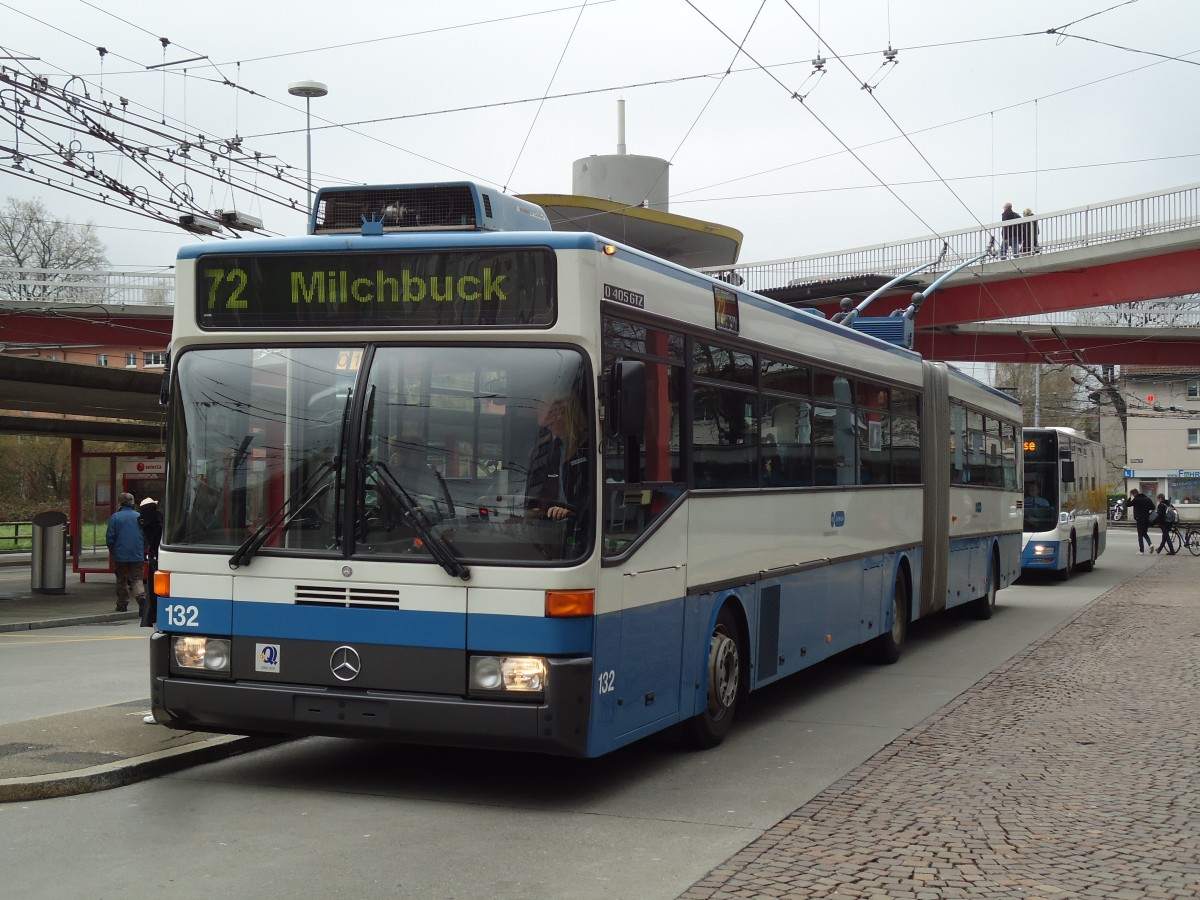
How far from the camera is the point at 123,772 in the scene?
7.66 m

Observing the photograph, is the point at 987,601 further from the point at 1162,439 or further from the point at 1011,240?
the point at 1162,439

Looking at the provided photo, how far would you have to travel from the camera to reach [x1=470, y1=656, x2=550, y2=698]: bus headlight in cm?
693

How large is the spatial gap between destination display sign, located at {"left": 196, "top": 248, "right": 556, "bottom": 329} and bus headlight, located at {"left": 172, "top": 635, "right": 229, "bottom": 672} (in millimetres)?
1720

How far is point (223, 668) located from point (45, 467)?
48579 millimetres

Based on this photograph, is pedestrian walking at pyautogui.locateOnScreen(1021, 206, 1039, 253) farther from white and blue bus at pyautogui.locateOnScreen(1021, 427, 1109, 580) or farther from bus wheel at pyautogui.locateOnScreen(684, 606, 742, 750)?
bus wheel at pyautogui.locateOnScreen(684, 606, 742, 750)

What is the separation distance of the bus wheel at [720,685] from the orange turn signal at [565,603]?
1927 millimetres

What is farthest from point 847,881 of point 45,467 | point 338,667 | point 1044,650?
point 45,467

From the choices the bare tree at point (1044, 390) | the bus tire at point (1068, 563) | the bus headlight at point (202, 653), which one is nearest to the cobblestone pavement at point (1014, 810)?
the bus headlight at point (202, 653)

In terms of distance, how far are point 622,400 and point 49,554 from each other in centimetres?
1997

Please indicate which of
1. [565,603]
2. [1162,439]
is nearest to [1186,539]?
[565,603]

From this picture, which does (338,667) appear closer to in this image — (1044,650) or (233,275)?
(233,275)

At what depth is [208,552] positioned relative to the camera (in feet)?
24.7

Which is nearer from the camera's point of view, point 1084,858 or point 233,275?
point 1084,858

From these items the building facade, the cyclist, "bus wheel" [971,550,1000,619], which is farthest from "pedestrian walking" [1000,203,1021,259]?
the building facade
